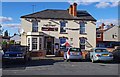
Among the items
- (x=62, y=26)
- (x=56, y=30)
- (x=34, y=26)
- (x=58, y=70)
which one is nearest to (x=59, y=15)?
(x=62, y=26)

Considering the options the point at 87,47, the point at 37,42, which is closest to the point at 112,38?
the point at 87,47

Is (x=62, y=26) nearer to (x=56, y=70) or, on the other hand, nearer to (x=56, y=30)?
(x=56, y=30)

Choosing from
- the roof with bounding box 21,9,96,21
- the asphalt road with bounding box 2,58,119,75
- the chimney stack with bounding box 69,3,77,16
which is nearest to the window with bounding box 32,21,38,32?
the roof with bounding box 21,9,96,21

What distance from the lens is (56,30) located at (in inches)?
1719

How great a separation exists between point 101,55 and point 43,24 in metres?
18.6

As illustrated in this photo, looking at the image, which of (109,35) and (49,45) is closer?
(49,45)

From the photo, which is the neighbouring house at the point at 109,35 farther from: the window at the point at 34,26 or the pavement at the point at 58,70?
the pavement at the point at 58,70

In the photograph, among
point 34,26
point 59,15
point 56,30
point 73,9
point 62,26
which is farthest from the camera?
point 73,9

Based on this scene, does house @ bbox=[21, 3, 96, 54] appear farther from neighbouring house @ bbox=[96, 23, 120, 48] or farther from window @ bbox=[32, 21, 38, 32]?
neighbouring house @ bbox=[96, 23, 120, 48]

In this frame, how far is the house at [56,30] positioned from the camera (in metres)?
42.5

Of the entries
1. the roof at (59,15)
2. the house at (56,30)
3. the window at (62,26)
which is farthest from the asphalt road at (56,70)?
the roof at (59,15)

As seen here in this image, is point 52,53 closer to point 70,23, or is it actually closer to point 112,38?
point 70,23

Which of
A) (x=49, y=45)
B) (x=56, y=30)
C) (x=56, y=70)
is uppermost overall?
(x=56, y=30)

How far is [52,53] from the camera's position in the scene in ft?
143
